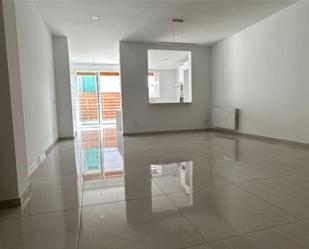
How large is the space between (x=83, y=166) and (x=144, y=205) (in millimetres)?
1661

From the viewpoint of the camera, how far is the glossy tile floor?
131cm

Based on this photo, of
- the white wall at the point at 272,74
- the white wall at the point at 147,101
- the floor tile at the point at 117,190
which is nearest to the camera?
the floor tile at the point at 117,190

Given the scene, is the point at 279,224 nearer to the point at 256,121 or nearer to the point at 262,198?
the point at 262,198

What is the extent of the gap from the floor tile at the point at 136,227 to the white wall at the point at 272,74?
3533 mm

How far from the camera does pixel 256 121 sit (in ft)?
16.6

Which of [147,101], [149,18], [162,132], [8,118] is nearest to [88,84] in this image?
[147,101]

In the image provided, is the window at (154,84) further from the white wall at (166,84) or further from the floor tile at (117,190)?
the floor tile at (117,190)

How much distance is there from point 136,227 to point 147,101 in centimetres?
514

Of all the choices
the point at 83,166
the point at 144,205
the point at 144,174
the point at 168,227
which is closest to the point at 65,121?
the point at 83,166

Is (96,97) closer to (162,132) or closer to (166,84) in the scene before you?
(166,84)

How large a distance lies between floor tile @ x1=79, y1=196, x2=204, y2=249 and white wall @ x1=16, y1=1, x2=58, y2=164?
180cm

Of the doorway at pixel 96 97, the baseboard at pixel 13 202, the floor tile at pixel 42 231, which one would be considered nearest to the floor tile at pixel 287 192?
the floor tile at pixel 42 231

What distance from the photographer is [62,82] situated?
5680 mm

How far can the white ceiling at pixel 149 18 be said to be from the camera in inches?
154
